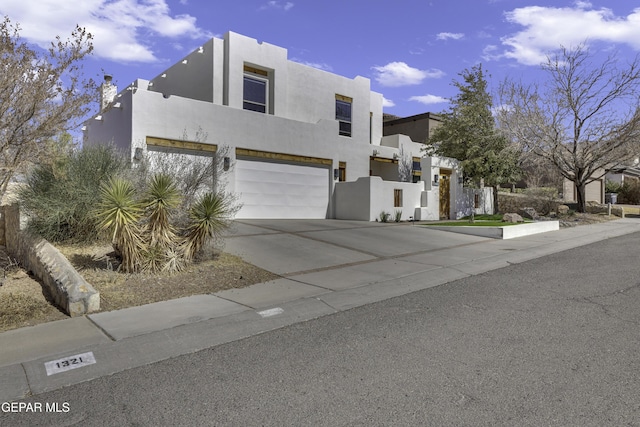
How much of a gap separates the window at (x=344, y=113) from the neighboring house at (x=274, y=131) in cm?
5

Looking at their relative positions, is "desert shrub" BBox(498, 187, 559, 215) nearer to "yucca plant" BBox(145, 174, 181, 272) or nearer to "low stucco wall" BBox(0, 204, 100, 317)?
"yucca plant" BBox(145, 174, 181, 272)

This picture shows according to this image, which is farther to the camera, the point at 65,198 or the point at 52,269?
the point at 65,198

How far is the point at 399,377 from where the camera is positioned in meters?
4.03

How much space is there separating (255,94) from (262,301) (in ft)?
46.8

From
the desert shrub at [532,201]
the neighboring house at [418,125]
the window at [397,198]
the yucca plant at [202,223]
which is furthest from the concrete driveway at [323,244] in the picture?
the neighboring house at [418,125]

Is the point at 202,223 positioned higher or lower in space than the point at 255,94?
lower

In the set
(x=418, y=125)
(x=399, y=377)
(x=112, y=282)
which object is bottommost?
(x=399, y=377)

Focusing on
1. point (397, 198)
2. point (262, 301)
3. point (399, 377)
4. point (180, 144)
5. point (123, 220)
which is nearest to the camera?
point (399, 377)

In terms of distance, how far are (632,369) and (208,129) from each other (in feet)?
48.7

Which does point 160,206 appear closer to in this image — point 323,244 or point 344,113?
point 323,244

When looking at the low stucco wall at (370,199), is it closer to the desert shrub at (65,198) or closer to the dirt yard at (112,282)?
the dirt yard at (112,282)

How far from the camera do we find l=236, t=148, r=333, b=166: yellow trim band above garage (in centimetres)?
1755

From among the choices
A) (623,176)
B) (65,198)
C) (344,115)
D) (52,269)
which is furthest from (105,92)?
(623,176)

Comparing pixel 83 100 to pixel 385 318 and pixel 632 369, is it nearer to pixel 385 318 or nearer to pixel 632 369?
pixel 385 318
